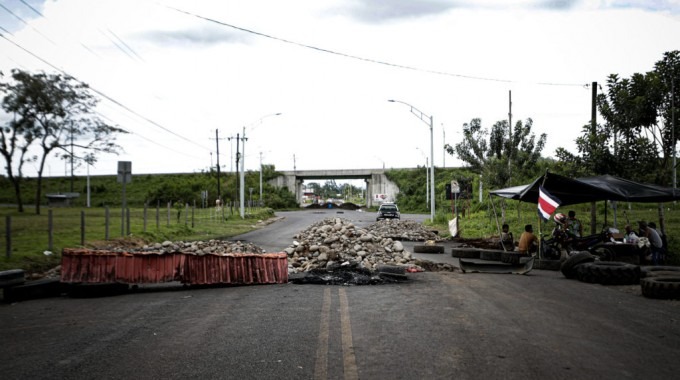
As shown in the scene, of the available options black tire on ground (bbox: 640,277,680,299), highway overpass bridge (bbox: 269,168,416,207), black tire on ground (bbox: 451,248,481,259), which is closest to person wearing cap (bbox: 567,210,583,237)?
black tire on ground (bbox: 451,248,481,259)

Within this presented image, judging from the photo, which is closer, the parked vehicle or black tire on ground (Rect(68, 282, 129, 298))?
black tire on ground (Rect(68, 282, 129, 298))

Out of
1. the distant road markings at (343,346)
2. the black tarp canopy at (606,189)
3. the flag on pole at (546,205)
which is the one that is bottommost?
the distant road markings at (343,346)

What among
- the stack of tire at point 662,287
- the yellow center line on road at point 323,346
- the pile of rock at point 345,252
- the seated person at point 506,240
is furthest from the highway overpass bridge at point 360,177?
the yellow center line on road at point 323,346

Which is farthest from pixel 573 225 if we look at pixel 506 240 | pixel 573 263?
pixel 573 263

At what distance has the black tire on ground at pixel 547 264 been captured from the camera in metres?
16.3

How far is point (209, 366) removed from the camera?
5.65 meters

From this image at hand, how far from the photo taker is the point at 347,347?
21.0ft

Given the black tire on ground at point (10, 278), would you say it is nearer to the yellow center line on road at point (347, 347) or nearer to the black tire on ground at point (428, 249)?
the yellow center line on road at point (347, 347)

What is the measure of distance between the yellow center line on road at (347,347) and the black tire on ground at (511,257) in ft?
29.0

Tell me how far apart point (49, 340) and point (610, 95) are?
70.9 feet

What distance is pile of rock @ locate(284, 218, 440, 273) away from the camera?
16.2 m

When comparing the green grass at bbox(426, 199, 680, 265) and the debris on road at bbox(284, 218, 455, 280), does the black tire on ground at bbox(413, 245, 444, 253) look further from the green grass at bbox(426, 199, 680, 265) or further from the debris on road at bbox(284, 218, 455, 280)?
the green grass at bbox(426, 199, 680, 265)

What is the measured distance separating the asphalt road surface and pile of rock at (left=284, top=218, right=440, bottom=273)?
15.3 ft

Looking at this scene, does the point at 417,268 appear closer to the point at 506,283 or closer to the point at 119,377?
the point at 506,283
